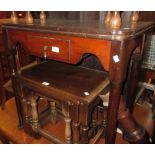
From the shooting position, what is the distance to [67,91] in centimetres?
92

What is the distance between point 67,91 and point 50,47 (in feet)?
0.84

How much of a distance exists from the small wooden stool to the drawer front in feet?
0.54

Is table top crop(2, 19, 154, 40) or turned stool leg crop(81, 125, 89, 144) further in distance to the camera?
turned stool leg crop(81, 125, 89, 144)

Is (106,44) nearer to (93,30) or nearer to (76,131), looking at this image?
(93,30)

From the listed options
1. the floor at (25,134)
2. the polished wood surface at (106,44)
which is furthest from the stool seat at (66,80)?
the floor at (25,134)

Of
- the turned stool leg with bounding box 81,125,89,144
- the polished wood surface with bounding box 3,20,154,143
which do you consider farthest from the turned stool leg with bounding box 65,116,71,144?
the polished wood surface with bounding box 3,20,154,143

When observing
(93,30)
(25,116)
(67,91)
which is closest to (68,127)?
(67,91)

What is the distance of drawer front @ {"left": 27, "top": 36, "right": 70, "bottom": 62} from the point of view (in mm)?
893

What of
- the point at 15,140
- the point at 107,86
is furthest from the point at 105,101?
the point at 15,140

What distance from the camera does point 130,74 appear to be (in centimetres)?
120

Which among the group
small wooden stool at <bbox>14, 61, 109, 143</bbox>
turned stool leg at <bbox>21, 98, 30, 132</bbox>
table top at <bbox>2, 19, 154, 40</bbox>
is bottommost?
turned stool leg at <bbox>21, 98, 30, 132</bbox>

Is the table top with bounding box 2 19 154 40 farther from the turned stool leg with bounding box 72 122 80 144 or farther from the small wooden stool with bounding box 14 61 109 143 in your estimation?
the turned stool leg with bounding box 72 122 80 144
